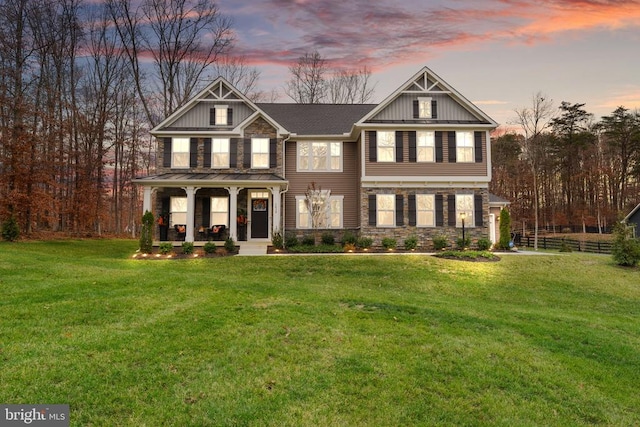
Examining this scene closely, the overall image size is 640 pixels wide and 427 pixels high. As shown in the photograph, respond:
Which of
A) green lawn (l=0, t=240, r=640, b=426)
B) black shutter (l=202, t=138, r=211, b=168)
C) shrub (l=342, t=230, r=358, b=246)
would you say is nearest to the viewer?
green lawn (l=0, t=240, r=640, b=426)

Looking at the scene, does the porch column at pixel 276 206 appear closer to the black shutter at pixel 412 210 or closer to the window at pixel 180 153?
the window at pixel 180 153

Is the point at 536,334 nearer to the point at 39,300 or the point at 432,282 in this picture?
the point at 432,282

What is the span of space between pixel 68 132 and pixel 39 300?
21271mm

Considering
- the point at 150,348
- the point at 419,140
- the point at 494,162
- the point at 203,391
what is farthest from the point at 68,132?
the point at 494,162

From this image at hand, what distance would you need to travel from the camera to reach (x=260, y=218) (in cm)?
1902

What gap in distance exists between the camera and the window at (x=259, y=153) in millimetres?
18828

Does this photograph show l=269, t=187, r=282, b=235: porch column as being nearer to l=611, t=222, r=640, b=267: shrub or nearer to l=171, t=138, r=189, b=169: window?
l=171, t=138, r=189, b=169: window

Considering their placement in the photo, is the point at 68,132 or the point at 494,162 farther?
the point at 494,162

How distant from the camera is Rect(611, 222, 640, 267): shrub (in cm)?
1420

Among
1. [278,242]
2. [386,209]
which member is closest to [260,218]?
[278,242]

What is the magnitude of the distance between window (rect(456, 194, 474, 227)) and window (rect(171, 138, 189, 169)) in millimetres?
14415

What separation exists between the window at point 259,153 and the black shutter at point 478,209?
11.1 meters

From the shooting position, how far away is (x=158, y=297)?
7.76 metres

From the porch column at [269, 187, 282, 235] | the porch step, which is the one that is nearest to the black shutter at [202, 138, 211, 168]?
the porch column at [269, 187, 282, 235]
